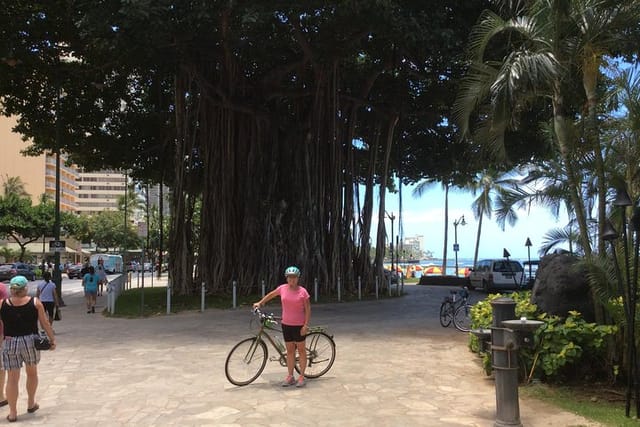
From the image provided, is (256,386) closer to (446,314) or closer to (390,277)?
(446,314)

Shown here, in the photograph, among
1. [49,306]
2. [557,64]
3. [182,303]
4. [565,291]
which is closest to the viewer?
[557,64]

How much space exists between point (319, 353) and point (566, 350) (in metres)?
3.06

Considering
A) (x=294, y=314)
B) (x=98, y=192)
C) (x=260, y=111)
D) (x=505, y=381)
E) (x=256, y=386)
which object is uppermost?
(x=98, y=192)

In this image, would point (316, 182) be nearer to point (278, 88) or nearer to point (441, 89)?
point (278, 88)

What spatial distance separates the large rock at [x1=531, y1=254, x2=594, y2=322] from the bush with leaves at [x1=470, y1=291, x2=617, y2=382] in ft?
0.61

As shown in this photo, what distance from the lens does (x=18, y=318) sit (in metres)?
5.84

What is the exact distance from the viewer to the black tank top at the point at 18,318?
19.1ft

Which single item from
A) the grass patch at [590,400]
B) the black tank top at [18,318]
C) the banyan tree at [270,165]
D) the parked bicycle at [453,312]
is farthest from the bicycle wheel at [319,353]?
the banyan tree at [270,165]

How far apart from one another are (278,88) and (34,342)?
580 inches

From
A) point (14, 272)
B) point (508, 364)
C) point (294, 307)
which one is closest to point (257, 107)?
point (294, 307)

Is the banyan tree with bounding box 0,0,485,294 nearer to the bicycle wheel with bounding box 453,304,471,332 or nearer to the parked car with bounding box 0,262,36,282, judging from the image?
the bicycle wheel with bounding box 453,304,471,332

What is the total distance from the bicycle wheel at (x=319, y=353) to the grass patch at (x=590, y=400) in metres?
2.46

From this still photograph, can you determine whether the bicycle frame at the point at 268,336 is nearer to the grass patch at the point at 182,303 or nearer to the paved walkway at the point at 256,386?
the paved walkway at the point at 256,386

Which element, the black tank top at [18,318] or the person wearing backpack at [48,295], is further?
the person wearing backpack at [48,295]
